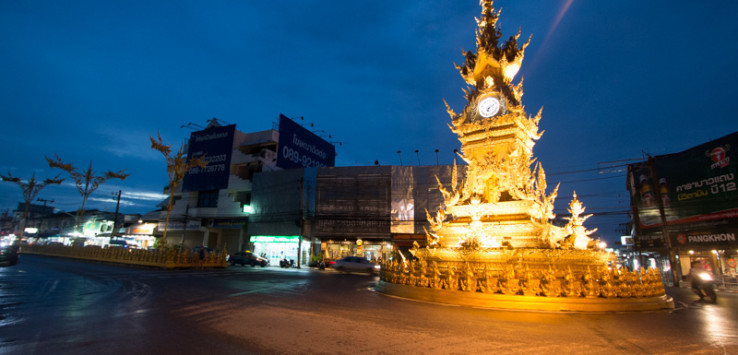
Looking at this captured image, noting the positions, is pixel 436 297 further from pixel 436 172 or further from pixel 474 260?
pixel 436 172

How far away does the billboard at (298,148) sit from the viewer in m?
39.8

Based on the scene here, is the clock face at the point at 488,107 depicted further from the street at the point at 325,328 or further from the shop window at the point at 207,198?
the shop window at the point at 207,198

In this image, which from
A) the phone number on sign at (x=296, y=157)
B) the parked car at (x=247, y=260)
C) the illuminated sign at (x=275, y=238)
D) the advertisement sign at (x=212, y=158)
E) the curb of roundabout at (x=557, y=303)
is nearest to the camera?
the curb of roundabout at (x=557, y=303)

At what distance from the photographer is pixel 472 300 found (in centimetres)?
724

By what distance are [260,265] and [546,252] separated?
1022 inches

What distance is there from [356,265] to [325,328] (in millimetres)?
20174

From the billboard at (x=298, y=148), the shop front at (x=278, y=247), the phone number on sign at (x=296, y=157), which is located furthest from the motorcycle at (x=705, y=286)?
the phone number on sign at (x=296, y=157)

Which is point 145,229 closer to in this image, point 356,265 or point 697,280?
point 356,265

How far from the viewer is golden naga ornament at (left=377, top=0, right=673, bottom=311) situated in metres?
7.11

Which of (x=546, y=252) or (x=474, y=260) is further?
(x=474, y=260)

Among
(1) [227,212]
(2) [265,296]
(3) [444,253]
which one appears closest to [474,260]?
(3) [444,253]

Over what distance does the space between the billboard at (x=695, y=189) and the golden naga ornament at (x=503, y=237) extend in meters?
15.3

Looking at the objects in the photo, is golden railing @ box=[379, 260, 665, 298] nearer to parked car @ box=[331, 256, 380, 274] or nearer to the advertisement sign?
parked car @ box=[331, 256, 380, 274]

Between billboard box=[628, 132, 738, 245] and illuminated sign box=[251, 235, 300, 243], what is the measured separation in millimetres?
28882
